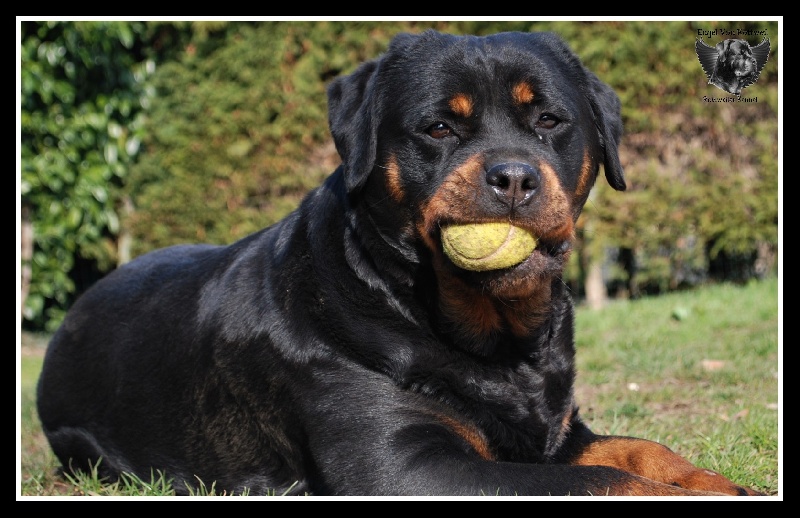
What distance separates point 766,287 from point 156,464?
5634 mm

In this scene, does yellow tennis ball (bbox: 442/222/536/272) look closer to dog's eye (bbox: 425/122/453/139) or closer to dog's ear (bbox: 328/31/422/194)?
dog's eye (bbox: 425/122/453/139)

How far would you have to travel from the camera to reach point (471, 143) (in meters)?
2.87

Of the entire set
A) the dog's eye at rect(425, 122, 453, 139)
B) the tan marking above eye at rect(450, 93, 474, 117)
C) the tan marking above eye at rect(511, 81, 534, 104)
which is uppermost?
the tan marking above eye at rect(511, 81, 534, 104)

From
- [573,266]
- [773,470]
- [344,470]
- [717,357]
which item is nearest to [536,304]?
[344,470]

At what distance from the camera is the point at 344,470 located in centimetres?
276

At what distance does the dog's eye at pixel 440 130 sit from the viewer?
9.57 feet

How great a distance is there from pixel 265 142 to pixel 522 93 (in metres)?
5.72

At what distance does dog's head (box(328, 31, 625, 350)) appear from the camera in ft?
8.89

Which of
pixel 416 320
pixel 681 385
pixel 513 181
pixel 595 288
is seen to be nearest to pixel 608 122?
pixel 513 181

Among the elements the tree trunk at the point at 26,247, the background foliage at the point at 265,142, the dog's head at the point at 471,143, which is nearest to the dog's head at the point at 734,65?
the background foliage at the point at 265,142

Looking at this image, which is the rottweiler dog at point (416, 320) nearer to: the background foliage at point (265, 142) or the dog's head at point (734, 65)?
the dog's head at point (734, 65)

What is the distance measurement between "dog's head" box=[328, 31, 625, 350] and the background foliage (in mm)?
4315

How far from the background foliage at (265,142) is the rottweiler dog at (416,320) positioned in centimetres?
433

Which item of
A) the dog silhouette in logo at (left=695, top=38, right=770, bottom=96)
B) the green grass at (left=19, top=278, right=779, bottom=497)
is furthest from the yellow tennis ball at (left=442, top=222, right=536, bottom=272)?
the dog silhouette in logo at (left=695, top=38, right=770, bottom=96)
